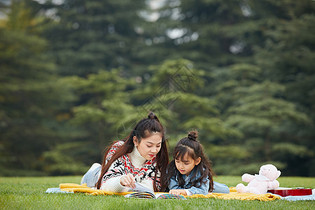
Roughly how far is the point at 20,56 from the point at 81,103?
362 centimetres

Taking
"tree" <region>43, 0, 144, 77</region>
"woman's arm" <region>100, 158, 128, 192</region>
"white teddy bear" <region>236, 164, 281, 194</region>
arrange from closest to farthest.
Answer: "woman's arm" <region>100, 158, 128, 192</region>, "white teddy bear" <region>236, 164, 281, 194</region>, "tree" <region>43, 0, 144, 77</region>

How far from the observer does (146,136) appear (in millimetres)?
4203

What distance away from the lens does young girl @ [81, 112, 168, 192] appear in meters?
4.18

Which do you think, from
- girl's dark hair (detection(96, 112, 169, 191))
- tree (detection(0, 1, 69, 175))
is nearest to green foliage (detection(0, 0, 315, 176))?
tree (detection(0, 1, 69, 175))

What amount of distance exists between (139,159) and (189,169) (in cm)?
55

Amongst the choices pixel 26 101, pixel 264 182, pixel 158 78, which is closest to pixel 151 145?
pixel 264 182

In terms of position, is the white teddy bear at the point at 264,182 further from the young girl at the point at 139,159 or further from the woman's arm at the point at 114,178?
Answer: the woman's arm at the point at 114,178

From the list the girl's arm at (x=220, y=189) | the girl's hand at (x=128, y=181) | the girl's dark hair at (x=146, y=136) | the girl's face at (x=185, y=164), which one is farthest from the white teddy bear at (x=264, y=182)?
the girl's hand at (x=128, y=181)

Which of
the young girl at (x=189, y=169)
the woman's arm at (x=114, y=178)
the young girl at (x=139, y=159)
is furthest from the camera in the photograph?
the young girl at (x=189, y=169)

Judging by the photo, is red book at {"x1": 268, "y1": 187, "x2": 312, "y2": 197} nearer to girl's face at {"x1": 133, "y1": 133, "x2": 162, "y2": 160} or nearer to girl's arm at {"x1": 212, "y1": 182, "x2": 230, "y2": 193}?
girl's arm at {"x1": 212, "y1": 182, "x2": 230, "y2": 193}

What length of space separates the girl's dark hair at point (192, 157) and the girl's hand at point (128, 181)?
0.62 m

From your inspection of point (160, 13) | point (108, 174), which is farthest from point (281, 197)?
point (160, 13)

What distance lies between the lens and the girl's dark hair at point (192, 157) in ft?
14.1

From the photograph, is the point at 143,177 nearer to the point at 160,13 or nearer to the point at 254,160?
the point at 254,160
